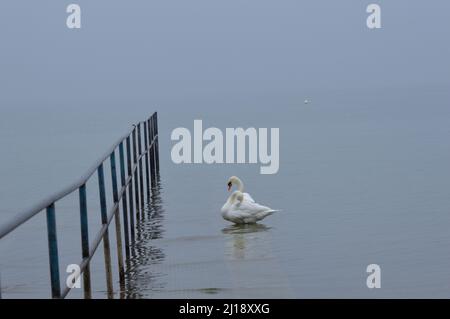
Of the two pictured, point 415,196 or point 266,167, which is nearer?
point 415,196

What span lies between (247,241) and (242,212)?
1.39m

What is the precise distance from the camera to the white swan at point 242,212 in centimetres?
1468

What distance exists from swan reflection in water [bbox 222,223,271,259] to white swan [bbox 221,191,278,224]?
0.11 metres

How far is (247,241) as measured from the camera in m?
13.3

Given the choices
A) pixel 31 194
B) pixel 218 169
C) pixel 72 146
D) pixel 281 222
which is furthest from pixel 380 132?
pixel 281 222

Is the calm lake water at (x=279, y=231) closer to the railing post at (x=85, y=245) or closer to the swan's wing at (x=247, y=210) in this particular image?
the swan's wing at (x=247, y=210)

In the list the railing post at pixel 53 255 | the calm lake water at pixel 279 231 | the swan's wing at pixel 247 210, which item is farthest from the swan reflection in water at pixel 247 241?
the railing post at pixel 53 255

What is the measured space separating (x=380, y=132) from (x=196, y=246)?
103 ft

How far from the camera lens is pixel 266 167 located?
26.2 meters

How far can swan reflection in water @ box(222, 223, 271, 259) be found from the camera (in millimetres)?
12125
